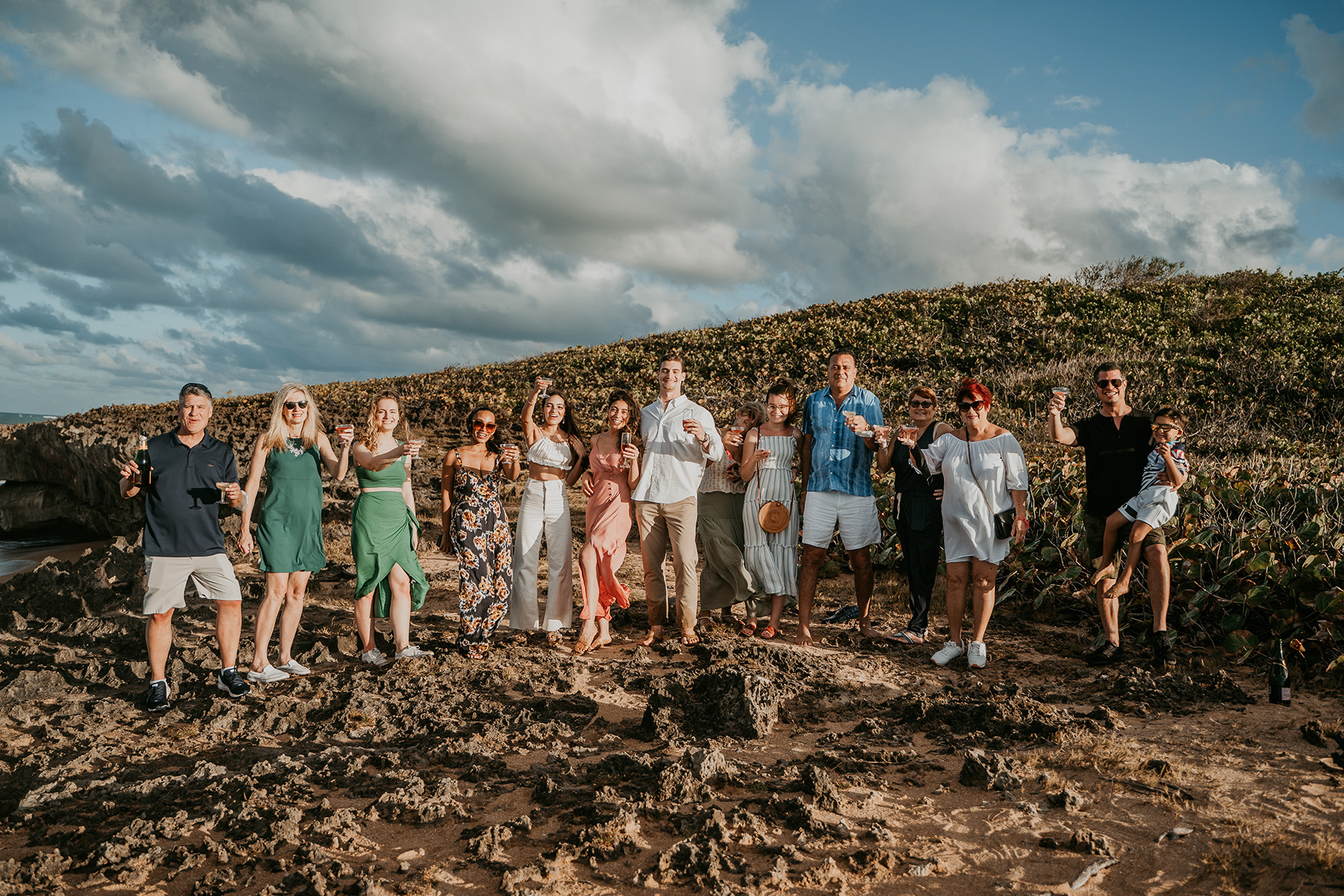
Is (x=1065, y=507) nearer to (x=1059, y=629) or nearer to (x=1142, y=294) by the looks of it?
(x=1059, y=629)

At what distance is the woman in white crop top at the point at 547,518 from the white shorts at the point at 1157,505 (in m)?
3.69

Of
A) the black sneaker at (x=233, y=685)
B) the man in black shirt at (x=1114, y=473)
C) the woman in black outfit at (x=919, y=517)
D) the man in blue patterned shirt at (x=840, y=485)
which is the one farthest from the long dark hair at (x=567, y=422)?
the man in black shirt at (x=1114, y=473)

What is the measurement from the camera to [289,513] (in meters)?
4.68

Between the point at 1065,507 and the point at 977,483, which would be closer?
the point at 977,483

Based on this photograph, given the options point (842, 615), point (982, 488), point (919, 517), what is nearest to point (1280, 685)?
point (982, 488)

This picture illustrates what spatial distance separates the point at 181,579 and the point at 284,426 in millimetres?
1037

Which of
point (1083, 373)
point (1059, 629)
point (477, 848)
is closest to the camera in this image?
point (477, 848)

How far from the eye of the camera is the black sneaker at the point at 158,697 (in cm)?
436

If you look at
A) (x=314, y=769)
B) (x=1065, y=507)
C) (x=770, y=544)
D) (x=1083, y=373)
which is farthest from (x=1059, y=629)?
(x=1083, y=373)

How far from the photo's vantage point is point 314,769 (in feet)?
11.7

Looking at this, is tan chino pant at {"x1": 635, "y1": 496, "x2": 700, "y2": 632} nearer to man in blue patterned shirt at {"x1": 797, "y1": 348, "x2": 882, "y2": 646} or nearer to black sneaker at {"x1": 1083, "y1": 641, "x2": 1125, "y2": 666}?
man in blue patterned shirt at {"x1": 797, "y1": 348, "x2": 882, "y2": 646}

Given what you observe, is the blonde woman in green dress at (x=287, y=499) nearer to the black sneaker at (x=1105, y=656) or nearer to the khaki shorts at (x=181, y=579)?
the khaki shorts at (x=181, y=579)

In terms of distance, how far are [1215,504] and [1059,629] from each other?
1.50m

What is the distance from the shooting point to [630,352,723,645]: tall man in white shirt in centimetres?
538
